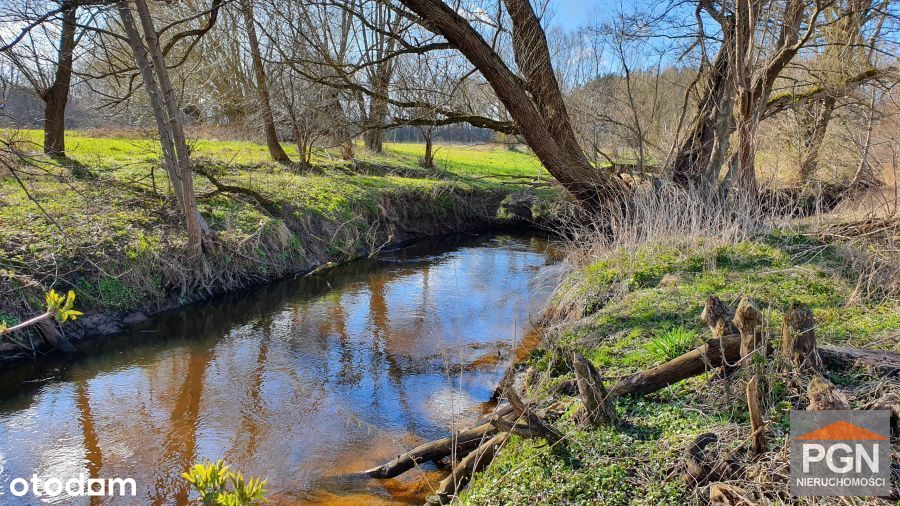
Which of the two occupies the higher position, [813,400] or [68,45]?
[68,45]

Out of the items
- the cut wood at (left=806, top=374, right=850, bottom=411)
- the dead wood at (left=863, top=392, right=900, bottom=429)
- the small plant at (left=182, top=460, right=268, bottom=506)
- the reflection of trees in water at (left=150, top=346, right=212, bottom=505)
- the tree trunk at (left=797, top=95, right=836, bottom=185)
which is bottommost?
the reflection of trees in water at (left=150, top=346, right=212, bottom=505)

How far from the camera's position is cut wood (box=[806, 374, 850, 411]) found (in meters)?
2.66

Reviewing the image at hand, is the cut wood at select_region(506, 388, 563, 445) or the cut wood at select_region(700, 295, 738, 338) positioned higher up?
the cut wood at select_region(700, 295, 738, 338)

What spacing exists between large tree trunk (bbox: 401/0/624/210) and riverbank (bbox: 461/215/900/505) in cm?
222

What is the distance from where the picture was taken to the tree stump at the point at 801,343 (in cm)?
311

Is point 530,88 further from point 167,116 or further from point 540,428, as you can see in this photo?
point 540,428

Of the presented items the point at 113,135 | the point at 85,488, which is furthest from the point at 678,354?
the point at 113,135

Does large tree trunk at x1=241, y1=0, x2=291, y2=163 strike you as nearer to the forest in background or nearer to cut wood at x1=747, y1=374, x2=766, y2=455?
the forest in background

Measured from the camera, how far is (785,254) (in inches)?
258

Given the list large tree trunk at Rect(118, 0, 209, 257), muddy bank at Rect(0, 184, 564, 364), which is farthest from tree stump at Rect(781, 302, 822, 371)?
large tree trunk at Rect(118, 0, 209, 257)

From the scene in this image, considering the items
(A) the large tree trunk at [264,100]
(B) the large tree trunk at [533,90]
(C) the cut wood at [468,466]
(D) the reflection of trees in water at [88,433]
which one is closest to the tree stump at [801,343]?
(C) the cut wood at [468,466]

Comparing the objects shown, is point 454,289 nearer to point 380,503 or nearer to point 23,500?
point 380,503

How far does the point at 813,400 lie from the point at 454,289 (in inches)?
270

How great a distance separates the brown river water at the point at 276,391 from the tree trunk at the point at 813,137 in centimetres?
730
